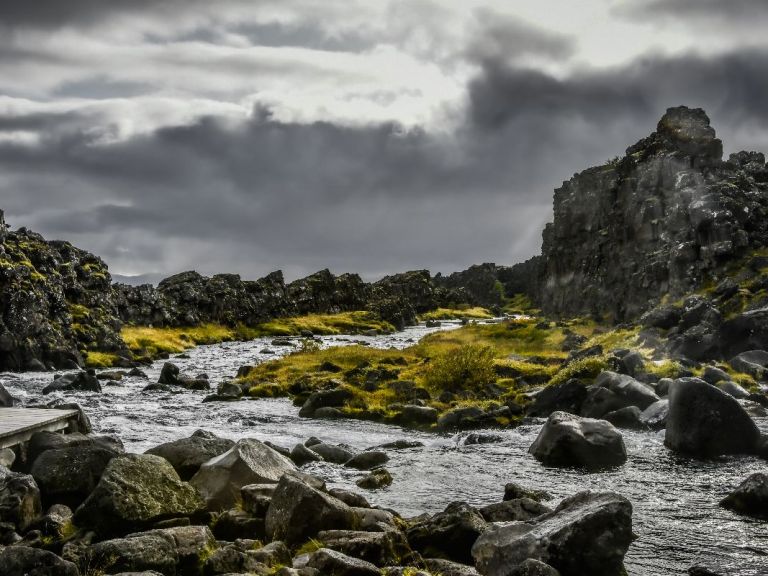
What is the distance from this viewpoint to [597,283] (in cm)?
11706

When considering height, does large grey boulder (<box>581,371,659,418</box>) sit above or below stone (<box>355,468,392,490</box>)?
above

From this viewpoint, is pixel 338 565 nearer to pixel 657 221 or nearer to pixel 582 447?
pixel 582 447

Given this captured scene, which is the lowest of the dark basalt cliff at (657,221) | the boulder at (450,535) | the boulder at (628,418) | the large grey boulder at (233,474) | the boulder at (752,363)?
the boulder at (450,535)

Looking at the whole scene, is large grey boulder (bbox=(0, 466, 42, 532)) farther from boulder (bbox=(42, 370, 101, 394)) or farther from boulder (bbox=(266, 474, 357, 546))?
boulder (bbox=(42, 370, 101, 394))

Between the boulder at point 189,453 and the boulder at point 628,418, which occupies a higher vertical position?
the boulder at point 628,418

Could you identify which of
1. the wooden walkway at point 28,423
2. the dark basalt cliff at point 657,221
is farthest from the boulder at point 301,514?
the dark basalt cliff at point 657,221

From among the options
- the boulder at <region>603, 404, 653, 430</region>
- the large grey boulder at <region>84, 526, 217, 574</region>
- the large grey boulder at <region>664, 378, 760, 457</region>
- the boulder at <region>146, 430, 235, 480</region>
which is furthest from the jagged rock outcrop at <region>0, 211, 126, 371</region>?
the large grey boulder at <region>664, 378, 760, 457</region>

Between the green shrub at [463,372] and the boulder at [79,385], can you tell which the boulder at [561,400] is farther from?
the boulder at [79,385]

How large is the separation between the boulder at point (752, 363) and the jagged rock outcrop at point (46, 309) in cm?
6261

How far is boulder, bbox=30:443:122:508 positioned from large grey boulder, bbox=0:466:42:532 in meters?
1.13

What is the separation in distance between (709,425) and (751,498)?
7.43 m

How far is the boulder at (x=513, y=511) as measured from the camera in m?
15.6

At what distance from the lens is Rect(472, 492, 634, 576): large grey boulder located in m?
12.2

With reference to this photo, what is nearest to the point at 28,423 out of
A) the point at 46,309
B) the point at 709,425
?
the point at 709,425
